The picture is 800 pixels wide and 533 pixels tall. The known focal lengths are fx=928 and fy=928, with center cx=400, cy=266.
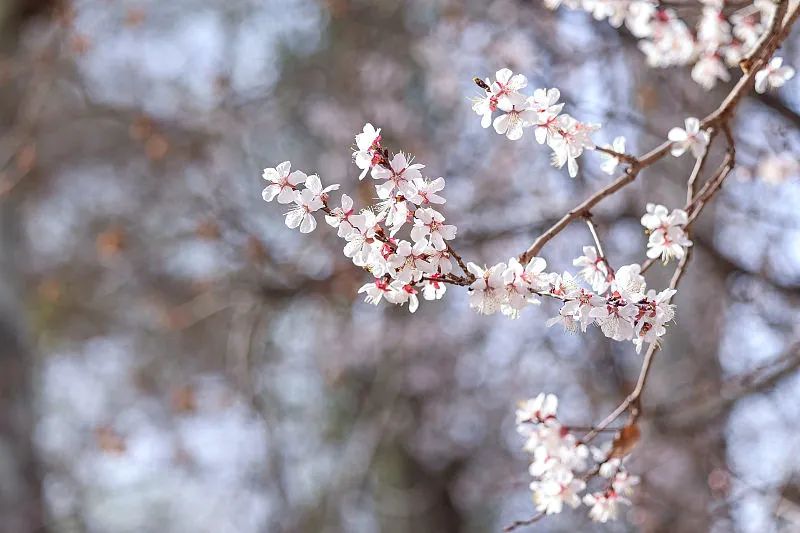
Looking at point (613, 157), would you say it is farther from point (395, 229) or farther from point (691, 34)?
point (691, 34)

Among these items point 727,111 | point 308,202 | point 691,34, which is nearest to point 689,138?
point 727,111

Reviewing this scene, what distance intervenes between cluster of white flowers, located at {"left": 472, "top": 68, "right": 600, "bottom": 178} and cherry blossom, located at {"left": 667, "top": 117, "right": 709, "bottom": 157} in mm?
171

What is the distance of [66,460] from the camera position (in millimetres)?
8445

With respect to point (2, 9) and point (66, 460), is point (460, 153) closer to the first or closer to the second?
point (2, 9)

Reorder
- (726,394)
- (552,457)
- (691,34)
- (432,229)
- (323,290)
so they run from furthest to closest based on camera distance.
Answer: (323,290), (726,394), (691,34), (552,457), (432,229)

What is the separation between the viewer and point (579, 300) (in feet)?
5.51

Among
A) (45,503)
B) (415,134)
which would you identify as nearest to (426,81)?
(415,134)

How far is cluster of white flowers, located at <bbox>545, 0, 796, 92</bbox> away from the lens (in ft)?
9.39

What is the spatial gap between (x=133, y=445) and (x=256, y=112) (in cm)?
312

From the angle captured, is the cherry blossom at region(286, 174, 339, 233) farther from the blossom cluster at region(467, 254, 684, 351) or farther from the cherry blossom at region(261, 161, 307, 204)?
the blossom cluster at region(467, 254, 684, 351)

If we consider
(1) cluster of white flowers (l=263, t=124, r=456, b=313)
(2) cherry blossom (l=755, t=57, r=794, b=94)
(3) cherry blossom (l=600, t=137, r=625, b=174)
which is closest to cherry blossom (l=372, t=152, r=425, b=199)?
(1) cluster of white flowers (l=263, t=124, r=456, b=313)

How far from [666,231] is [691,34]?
149cm

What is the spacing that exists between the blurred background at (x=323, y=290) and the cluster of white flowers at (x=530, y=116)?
144cm

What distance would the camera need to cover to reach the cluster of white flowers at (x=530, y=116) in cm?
178
